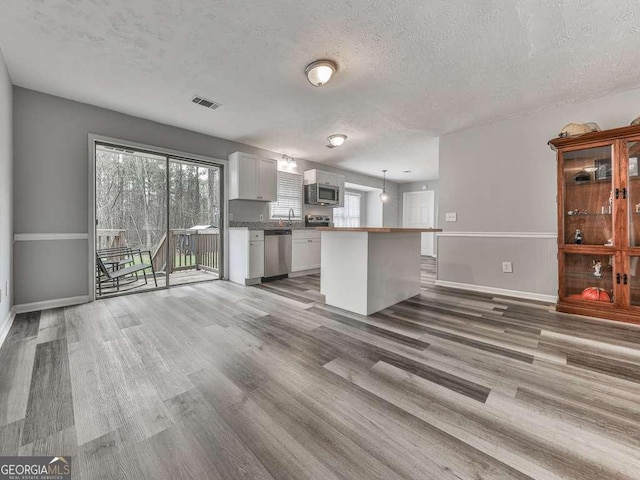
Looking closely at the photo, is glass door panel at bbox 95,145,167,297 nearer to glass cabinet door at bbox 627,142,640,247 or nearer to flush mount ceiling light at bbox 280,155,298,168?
flush mount ceiling light at bbox 280,155,298,168

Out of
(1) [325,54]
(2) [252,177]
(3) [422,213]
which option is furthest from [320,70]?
(3) [422,213]

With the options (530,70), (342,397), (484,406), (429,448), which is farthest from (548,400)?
(530,70)

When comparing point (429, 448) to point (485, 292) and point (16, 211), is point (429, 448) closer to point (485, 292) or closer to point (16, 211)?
point (485, 292)

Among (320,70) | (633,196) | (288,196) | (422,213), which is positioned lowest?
(633,196)

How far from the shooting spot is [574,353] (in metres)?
1.91

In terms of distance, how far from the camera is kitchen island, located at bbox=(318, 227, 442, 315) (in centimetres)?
273

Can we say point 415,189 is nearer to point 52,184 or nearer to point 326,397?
point 326,397

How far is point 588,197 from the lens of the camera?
2.85 m

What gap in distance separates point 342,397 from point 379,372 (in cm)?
35

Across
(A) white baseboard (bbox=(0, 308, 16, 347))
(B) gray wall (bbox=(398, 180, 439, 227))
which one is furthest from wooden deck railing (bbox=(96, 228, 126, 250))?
(B) gray wall (bbox=(398, 180, 439, 227))

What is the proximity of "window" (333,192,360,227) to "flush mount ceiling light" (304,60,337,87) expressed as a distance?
5393 millimetres

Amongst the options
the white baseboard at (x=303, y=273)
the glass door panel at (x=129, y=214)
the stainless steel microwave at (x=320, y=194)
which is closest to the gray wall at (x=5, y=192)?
the glass door panel at (x=129, y=214)

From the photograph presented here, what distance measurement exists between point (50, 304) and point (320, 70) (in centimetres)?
391

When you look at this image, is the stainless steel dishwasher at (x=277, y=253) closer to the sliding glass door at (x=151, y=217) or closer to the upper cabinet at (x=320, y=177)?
the sliding glass door at (x=151, y=217)
